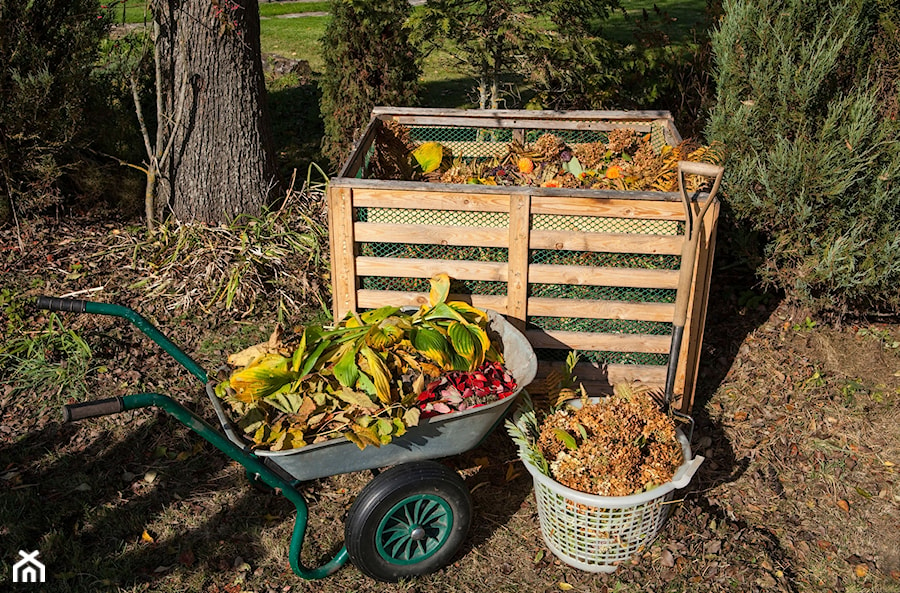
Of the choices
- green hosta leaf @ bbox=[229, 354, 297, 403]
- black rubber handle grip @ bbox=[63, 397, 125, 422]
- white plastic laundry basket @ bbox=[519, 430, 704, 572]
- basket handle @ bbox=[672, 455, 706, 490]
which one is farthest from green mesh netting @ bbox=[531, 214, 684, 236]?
black rubber handle grip @ bbox=[63, 397, 125, 422]

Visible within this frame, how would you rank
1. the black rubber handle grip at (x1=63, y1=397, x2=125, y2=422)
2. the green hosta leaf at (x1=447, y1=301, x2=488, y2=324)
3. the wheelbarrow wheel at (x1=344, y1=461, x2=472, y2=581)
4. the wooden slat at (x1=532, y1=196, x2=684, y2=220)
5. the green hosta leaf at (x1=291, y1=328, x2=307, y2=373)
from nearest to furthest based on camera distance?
the black rubber handle grip at (x1=63, y1=397, x2=125, y2=422), the wheelbarrow wheel at (x1=344, y1=461, x2=472, y2=581), the green hosta leaf at (x1=291, y1=328, x2=307, y2=373), the green hosta leaf at (x1=447, y1=301, x2=488, y2=324), the wooden slat at (x1=532, y1=196, x2=684, y2=220)

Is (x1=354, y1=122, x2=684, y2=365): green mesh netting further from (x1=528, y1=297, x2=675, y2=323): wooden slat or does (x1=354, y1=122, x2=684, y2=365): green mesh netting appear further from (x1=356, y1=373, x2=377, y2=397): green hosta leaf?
(x1=356, y1=373, x2=377, y2=397): green hosta leaf

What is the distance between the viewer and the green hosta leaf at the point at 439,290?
149 inches

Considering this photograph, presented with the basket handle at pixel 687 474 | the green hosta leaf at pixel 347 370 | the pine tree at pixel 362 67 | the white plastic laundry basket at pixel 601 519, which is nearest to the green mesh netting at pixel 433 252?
the green hosta leaf at pixel 347 370

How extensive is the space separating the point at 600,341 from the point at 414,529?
1.39 m

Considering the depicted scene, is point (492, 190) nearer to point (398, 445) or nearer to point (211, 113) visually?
point (398, 445)

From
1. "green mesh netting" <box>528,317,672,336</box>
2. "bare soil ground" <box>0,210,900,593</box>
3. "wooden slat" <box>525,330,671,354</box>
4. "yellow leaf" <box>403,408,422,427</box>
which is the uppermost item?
"yellow leaf" <box>403,408,422,427</box>

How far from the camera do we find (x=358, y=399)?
3092mm

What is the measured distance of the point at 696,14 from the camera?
39.8ft

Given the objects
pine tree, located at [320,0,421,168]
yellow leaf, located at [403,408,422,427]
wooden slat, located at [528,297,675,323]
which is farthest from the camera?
pine tree, located at [320,0,421,168]

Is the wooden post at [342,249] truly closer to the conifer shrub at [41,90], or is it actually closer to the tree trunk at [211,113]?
the tree trunk at [211,113]

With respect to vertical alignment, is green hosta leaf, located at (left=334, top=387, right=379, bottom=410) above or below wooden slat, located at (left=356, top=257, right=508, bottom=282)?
below

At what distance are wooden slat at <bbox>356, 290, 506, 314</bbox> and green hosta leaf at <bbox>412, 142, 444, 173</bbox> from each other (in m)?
1.10

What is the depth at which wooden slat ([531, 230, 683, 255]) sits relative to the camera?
381 centimetres
